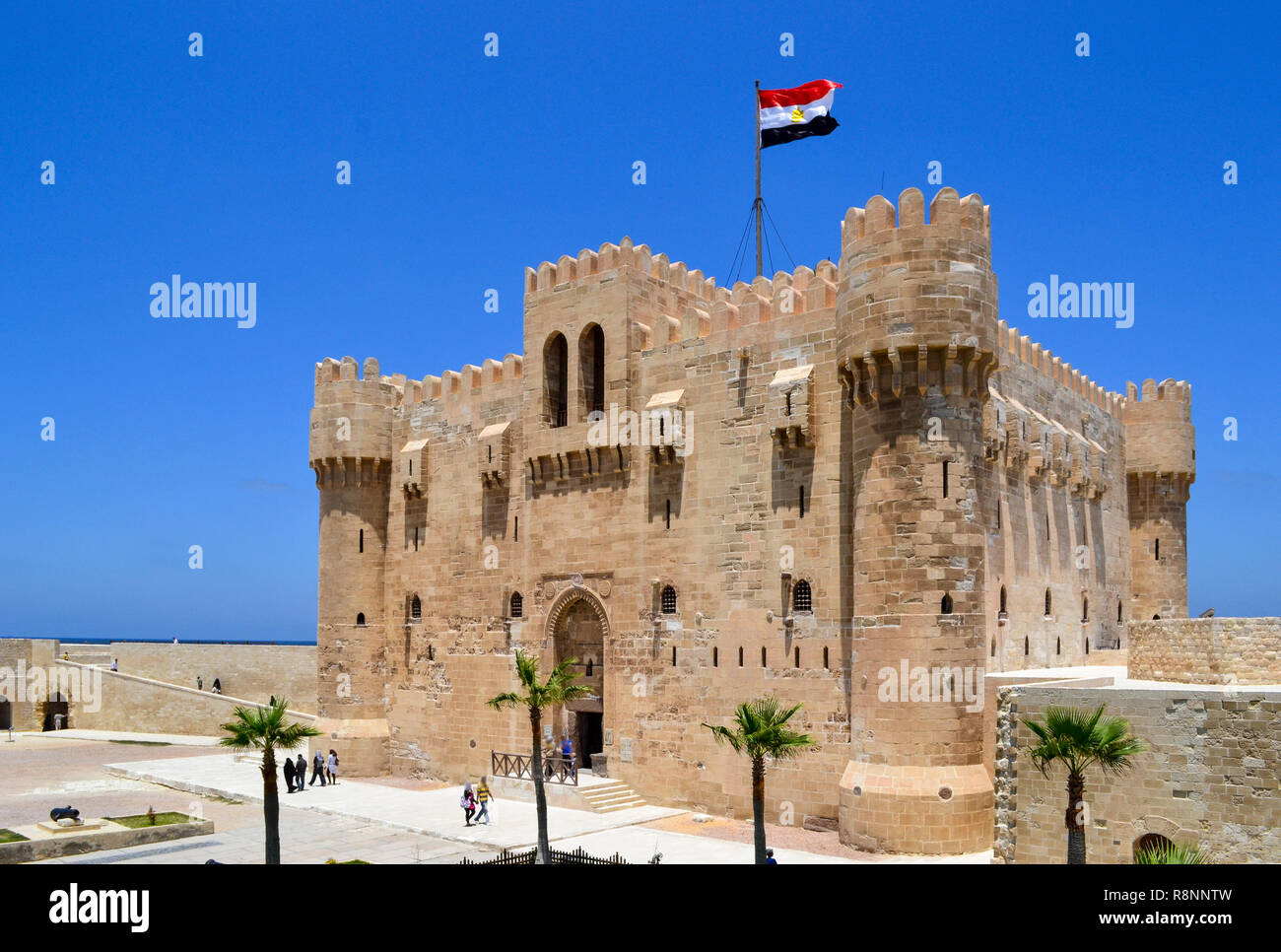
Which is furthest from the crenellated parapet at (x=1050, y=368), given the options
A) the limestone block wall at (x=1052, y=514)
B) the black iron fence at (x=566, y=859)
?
the black iron fence at (x=566, y=859)

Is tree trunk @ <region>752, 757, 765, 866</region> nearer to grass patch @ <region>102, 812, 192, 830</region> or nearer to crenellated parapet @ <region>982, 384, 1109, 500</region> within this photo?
crenellated parapet @ <region>982, 384, 1109, 500</region>

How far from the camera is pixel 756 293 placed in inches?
1083

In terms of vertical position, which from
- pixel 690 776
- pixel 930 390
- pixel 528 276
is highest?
pixel 528 276

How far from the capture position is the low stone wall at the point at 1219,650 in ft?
64.1

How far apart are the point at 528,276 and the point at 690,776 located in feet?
49.4

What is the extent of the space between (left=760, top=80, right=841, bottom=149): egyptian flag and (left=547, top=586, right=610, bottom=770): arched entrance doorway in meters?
13.7

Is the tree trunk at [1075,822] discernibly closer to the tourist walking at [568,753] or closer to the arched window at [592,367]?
the tourist walking at [568,753]

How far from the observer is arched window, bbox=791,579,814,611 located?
2555cm

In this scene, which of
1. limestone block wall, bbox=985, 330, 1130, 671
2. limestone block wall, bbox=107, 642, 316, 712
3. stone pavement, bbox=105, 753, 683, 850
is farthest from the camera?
limestone block wall, bbox=107, 642, 316, 712

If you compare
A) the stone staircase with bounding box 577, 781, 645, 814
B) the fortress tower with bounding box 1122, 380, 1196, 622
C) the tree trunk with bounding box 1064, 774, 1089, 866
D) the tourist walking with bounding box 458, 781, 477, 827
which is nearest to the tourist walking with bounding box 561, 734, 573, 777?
the stone staircase with bounding box 577, 781, 645, 814

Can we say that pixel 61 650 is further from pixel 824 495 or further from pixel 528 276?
pixel 824 495

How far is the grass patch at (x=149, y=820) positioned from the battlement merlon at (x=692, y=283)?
1674 centimetres

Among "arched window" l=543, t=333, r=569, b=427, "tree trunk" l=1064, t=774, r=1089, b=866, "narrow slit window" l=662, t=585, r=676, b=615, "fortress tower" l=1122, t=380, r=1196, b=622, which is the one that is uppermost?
"arched window" l=543, t=333, r=569, b=427
